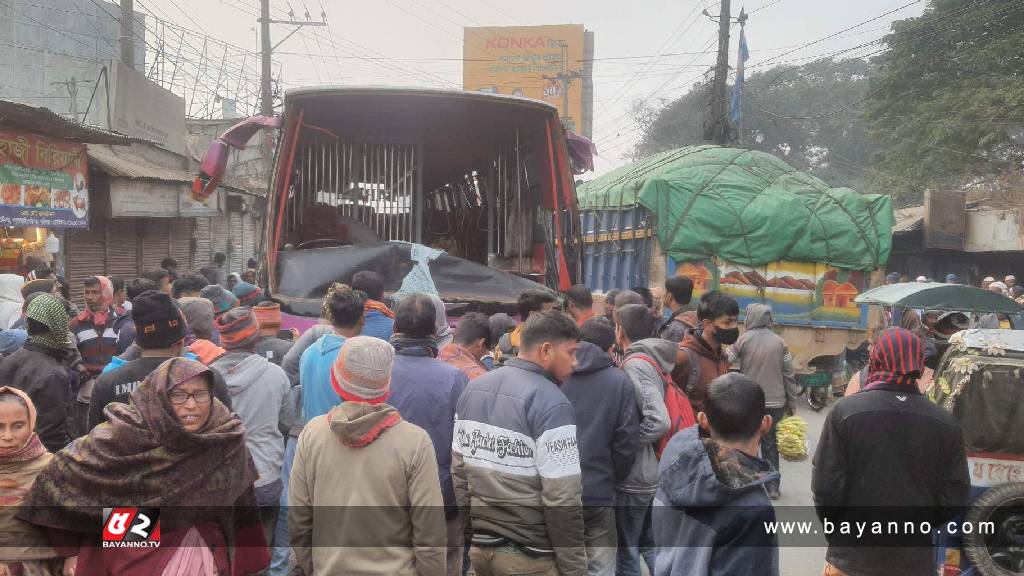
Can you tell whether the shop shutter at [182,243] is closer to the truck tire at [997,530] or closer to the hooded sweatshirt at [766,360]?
the hooded sweatshirt at [766,360]

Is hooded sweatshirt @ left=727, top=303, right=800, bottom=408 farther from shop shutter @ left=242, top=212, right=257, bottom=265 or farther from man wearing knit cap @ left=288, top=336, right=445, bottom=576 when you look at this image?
shop shutter @ left=242, top=212, right=257, bottom=265

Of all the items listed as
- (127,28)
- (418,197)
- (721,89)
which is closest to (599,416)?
(418,197)

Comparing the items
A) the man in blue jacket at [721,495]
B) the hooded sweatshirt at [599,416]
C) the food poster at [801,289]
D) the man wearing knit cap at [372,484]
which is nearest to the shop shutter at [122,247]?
the food poster at [801,289]

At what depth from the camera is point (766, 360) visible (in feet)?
21.2

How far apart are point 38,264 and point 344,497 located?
7907 mm

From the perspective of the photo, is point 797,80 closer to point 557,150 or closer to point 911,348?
point 557,150

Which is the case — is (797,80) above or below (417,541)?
above

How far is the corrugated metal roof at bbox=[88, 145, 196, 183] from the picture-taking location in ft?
41.5

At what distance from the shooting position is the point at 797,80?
4606 centimetres

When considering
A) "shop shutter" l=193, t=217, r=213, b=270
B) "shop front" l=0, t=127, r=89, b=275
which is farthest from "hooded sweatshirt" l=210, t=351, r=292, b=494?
"shop shutter" l=193, t=217, r=213, b=270

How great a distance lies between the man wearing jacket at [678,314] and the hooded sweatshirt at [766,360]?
62 centimetres

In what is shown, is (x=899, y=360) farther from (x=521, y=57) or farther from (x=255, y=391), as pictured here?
(x=521, y=57)

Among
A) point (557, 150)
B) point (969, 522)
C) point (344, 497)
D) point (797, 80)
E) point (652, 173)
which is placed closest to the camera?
point (344, 497)

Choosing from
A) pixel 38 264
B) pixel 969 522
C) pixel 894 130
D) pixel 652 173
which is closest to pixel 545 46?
pixel 894 130
